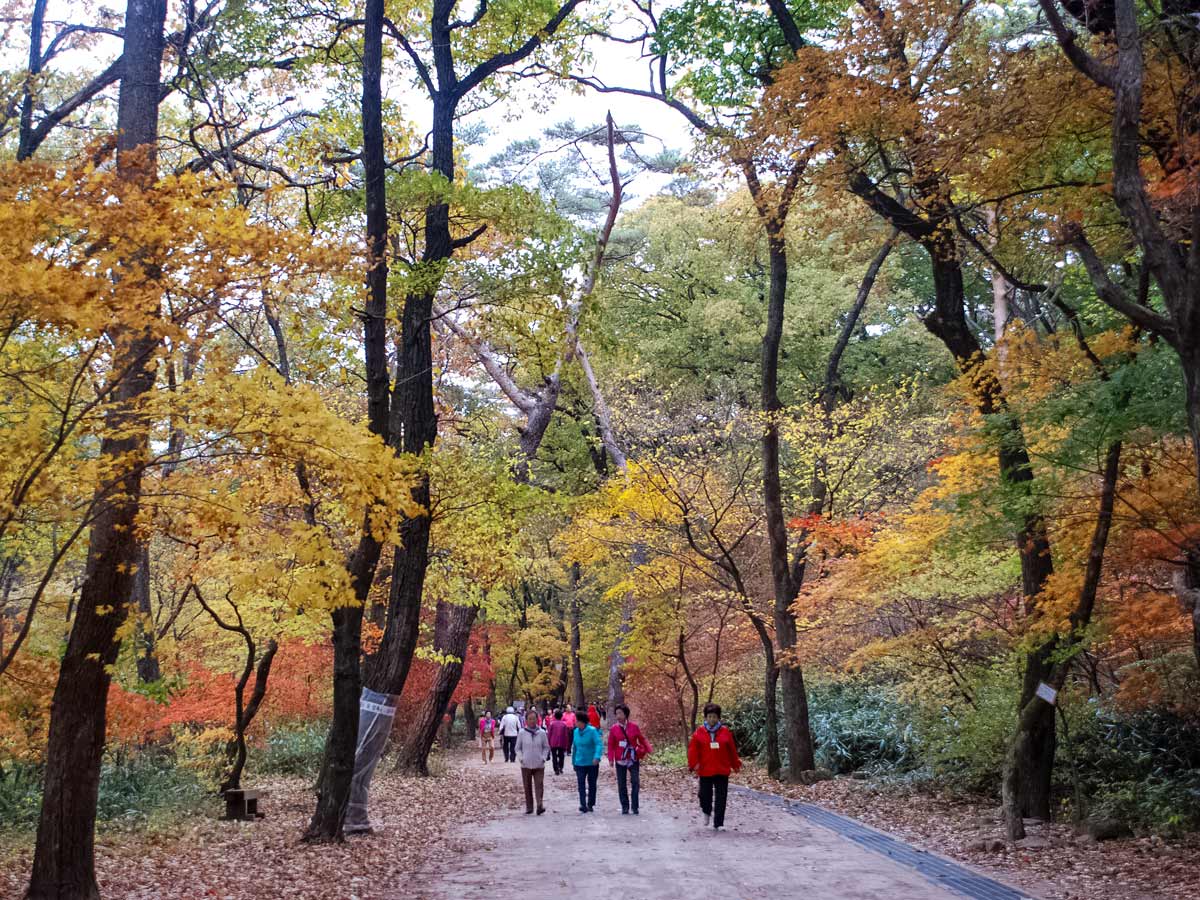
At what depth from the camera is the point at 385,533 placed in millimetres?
7434

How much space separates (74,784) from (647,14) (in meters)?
12.9

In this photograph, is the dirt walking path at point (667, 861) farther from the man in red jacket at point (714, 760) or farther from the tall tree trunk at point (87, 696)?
the tall tree trunk at point (87, 696)

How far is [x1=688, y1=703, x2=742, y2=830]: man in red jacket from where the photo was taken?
11219 mm

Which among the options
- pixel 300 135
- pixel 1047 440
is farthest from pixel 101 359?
pixel 1047 440

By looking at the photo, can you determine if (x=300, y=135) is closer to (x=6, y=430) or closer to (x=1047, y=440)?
(x=6, y=430)

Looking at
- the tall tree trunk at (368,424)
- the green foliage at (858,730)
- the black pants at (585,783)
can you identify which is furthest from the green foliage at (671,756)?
the tall tree trunk at (368,424)

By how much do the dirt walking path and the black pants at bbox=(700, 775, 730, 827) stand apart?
20 centimetres

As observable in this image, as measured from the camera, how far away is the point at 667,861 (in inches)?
350

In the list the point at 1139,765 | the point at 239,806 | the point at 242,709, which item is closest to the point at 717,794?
the point at 1139,765

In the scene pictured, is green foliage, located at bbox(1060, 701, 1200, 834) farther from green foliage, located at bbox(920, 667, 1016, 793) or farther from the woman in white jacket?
the woman in white jacket

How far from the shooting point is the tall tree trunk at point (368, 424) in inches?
391

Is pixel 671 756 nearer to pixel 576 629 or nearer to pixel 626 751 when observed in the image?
pixel 626 751

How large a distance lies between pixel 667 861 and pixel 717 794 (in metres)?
2.47

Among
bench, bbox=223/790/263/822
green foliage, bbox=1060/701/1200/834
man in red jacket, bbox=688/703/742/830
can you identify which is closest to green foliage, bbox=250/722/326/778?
bench, bbox=223/790/263/822
